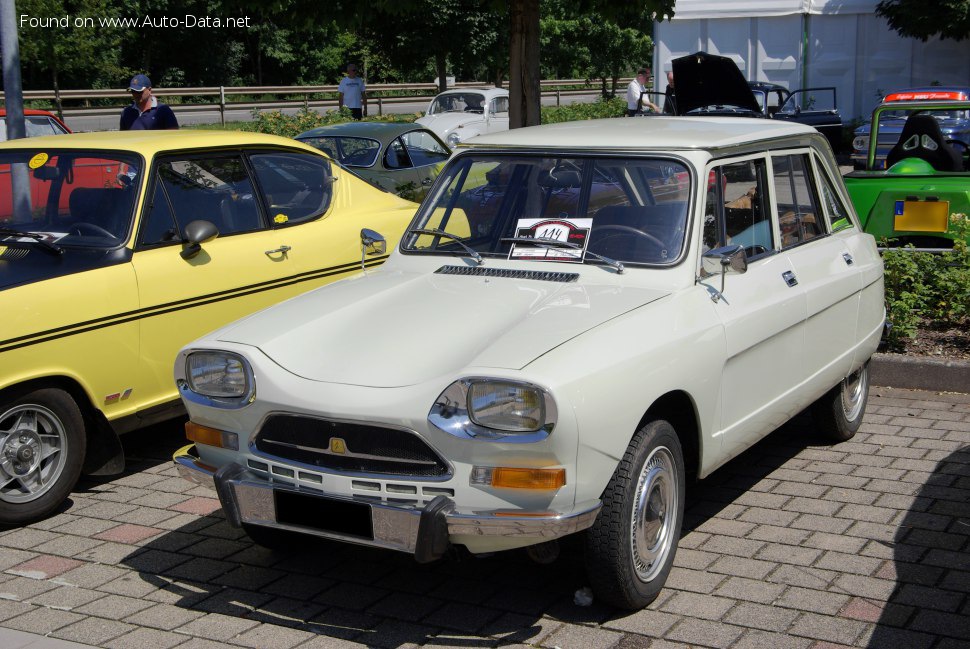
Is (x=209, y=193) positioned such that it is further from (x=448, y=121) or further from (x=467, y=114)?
(x=467, y=114)

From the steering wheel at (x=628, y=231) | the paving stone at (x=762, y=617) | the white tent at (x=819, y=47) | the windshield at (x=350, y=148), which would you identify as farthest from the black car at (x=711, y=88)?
the paving stone at (x=762, y=617)

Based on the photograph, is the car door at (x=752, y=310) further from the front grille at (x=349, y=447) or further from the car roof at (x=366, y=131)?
the car roof at (x=366, y=131)

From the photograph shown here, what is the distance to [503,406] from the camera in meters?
3.70

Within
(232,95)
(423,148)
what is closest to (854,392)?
(423,148)

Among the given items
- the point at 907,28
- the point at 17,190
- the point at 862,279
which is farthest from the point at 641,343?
the point at 907,28

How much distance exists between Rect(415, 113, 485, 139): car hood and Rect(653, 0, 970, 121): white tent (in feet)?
20.2

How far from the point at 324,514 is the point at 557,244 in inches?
64.6

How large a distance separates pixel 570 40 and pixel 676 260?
174 feet

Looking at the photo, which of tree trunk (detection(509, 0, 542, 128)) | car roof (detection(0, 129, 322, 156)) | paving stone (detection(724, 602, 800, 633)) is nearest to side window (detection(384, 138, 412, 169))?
tree trunk (detection(509, 0, 542, 128))

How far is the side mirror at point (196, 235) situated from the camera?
5926mm

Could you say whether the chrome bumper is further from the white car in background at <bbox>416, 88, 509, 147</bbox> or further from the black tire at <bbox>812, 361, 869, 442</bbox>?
the white car in background at <bbox>416, 88, 509, 147</bbox>

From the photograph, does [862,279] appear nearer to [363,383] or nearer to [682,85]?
[363,383]

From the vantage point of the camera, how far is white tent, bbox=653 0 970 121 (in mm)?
25719

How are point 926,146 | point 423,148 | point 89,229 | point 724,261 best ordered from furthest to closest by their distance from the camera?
point 423,148
point 926,146
point 89,229
point 724,261
